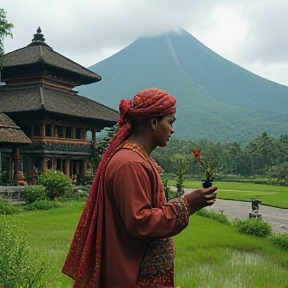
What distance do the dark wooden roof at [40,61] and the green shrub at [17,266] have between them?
16678 millimetres

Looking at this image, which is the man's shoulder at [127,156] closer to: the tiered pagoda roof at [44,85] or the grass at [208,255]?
the grass at [208,255]

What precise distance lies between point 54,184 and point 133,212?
14.2 meters

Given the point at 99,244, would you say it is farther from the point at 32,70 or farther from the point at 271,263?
the point at 32,70

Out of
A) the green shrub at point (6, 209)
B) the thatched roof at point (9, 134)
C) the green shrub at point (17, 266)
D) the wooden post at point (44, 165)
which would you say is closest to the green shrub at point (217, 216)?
the green shrub at point (6, 209)

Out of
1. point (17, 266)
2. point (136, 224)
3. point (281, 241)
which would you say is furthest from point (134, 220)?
point (281, 241)

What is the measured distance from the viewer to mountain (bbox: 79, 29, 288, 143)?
9931 centimetres

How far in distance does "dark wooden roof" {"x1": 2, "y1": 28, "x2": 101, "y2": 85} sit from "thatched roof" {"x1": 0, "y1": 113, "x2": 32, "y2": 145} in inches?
188

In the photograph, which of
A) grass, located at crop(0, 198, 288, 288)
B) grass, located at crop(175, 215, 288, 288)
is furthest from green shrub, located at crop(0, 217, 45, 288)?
grass, located at crop(175, 215, 288, 288)

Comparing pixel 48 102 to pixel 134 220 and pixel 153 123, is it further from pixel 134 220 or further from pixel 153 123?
pixel 134 220

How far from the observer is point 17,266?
160 inches

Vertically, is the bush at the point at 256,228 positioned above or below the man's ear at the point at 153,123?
below

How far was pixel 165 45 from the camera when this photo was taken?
153750 millimetres

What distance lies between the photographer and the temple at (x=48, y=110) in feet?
63.3

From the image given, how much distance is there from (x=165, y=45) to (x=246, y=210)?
141 metres
